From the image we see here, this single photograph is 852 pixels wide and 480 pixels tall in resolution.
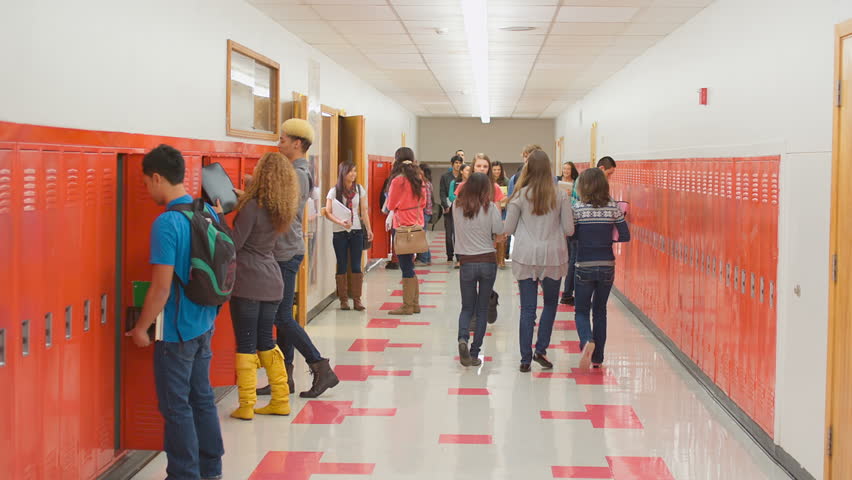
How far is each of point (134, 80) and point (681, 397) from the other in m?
3.63

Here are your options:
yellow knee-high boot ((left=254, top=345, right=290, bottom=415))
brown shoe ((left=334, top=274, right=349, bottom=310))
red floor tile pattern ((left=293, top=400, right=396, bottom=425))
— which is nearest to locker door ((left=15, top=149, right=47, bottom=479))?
yellow knee-high boot ((left=254, top=345, right=290, bottom=415))

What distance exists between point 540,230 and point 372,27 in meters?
2.81

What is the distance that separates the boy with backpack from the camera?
3.41m

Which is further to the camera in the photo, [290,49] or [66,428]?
[290,49]

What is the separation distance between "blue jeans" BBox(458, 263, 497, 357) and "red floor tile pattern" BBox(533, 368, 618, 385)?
1.57 ft

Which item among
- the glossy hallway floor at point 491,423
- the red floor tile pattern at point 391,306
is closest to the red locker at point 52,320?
the glossy hallway floor at point 491,423

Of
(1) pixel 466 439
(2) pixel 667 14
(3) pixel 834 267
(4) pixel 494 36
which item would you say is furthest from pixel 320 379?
(4) pixel 494 36

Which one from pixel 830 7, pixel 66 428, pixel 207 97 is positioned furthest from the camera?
pixel 207 97

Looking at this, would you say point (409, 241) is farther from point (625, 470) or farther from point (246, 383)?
point (625, 470)

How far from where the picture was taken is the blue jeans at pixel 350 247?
8.47 meters

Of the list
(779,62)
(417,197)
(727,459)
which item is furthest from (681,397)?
(417,197)

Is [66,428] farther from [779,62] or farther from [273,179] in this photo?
[779,62]

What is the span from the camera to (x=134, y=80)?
14.3 ft

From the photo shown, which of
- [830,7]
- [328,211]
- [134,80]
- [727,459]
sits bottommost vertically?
[727,459]
